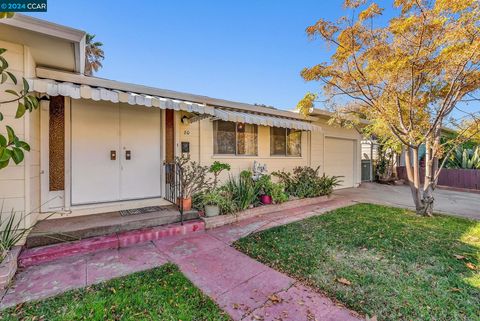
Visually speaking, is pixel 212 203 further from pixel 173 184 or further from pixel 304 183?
pixel 304 183

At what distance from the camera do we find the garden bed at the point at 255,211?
6629 millimetres

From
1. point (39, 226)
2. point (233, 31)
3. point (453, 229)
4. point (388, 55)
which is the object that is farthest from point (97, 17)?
point (453, 229)

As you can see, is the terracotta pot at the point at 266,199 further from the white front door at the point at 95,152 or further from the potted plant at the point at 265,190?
the white front door at the point at 95,152

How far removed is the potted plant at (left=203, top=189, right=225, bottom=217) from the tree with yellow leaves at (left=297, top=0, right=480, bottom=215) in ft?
16.4

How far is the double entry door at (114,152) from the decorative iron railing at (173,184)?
0.27 m

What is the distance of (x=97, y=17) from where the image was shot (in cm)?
857

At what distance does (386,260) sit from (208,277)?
138 inches

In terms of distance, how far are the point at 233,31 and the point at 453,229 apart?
1276 cm

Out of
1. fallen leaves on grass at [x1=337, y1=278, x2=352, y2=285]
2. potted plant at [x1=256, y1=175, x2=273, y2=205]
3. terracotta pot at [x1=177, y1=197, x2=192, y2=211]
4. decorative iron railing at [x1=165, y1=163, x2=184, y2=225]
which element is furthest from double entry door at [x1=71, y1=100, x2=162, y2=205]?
fallen leaves on grass at [x1=337, y1=278, x2=352, y2=285]

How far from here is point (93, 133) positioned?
256 inches

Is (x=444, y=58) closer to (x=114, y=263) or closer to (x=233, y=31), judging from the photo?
(x=114, y=263)

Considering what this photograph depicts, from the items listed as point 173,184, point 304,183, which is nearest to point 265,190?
point 304,183

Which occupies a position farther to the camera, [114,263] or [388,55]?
[388,55]

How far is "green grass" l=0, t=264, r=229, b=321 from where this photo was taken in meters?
2.97
